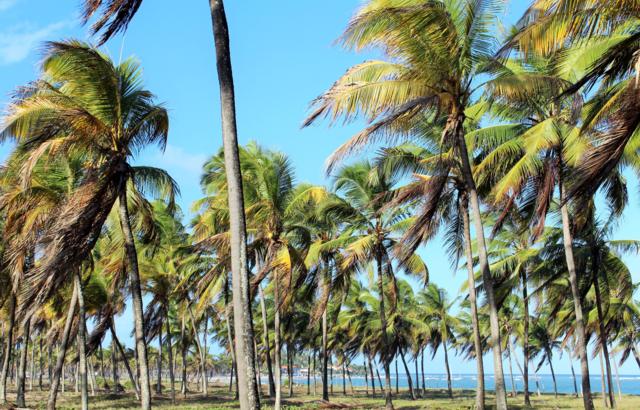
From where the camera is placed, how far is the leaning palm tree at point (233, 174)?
7.83 m

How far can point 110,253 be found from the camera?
1836 centimetres

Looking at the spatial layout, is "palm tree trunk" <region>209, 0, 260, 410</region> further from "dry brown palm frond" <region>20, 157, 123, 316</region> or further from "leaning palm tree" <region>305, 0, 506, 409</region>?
"dry brown palm frond" <region>20, 157, 123, 316</region>

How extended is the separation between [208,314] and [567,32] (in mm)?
41579

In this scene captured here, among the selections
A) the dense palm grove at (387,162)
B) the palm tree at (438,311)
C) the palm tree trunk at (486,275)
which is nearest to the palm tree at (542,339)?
the palm tree at (438,311)

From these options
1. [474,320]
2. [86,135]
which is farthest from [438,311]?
[86,135]

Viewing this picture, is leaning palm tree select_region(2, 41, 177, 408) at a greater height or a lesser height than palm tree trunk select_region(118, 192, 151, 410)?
greater

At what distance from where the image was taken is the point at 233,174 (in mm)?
Result: 8547

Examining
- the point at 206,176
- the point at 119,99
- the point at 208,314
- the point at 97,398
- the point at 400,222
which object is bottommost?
the point at 97,398

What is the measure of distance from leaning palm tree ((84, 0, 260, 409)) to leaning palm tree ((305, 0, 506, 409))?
3024mm

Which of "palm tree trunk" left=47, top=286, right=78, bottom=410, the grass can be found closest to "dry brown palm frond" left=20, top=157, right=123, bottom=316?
"palm tree trunk" left=47, top=286, right=78, bottom=410

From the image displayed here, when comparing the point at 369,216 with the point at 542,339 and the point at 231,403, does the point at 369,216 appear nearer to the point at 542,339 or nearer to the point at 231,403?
the point at 231,403

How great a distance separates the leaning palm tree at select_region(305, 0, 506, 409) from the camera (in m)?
12.3

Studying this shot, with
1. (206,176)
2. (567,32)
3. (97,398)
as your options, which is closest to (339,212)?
(206,176)

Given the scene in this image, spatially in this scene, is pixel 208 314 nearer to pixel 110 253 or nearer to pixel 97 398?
pixel 97 398
